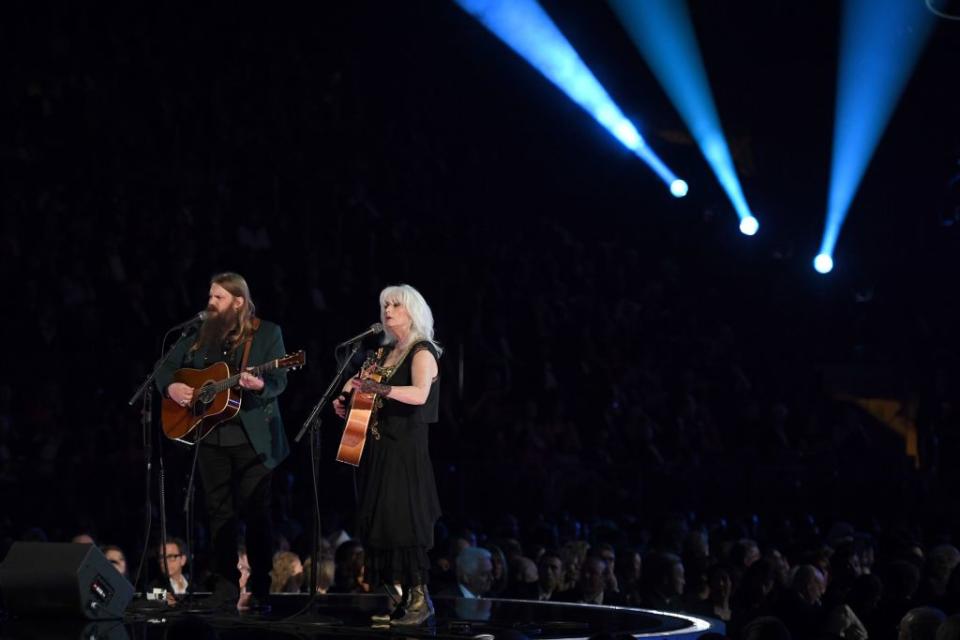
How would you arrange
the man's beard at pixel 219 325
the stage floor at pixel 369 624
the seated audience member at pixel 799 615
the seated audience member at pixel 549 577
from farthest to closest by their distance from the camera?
the seated audience member at pixel 549 577
the man's beard at pixel 219 325
the seated audience member at pixel 799 615
the stage floor at pixel 369 624

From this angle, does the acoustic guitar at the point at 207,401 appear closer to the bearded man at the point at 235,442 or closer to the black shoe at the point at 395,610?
the bearded man at the point at 235,442

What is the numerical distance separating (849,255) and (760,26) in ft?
9.55

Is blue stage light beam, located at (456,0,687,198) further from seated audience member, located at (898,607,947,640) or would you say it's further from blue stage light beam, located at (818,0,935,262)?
seated audience member, located at (898,607,947,640)

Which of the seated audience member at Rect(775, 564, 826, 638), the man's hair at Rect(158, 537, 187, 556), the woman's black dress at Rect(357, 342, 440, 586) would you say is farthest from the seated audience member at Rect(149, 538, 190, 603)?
the seated audience member at Rect(775, 564, 826, 638)

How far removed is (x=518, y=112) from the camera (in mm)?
18688

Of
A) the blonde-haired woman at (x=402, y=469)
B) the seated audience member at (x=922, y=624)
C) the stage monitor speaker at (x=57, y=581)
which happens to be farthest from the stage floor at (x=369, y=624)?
the seated audience member at (x=922, y=624)

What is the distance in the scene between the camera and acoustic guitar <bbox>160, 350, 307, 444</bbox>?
6.59m

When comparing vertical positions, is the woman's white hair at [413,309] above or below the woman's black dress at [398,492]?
above

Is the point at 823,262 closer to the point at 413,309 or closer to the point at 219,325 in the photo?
the point at 413,309

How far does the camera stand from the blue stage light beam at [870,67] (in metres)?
13.4

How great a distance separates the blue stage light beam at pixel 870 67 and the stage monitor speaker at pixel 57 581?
9.67 metres

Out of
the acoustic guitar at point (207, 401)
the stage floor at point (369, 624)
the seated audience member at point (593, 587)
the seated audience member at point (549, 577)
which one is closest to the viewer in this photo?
the stage floor at point (369, 624)

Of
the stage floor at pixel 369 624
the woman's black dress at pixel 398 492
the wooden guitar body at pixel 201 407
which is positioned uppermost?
the wooden guitar body at pixel 201 407

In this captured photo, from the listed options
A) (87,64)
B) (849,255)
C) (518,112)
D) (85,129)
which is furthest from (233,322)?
(518,112)
